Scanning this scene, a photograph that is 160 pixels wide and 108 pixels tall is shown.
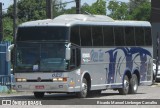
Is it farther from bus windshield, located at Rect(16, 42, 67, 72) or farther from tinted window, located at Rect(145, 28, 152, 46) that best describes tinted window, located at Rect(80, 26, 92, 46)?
tinted window, located at Rect(145, 28, 152, 46)

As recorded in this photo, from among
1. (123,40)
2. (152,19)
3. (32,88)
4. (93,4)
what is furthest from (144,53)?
(93,4)

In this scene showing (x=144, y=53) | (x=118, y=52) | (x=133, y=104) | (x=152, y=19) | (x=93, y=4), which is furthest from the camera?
(x=93, y=4)

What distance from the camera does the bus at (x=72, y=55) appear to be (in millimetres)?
23453

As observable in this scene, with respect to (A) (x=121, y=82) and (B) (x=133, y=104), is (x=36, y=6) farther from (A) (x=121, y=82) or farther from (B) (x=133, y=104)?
(B) (x=133, y=104)

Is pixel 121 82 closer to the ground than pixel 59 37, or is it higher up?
closer to the ground

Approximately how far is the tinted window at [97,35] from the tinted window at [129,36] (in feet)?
7.55

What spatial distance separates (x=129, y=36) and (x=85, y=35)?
12.9ft

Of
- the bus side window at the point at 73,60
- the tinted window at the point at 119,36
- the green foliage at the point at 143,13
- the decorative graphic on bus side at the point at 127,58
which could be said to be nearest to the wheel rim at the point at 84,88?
the bus side window at the point at 73,60

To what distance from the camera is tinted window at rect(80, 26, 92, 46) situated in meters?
24.5

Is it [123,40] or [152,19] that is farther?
[152,19]

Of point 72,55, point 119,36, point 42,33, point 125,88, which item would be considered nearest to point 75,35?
point 72,55

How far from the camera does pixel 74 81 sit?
2375 centimetres

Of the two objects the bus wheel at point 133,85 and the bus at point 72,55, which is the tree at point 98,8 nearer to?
the bus wheel at point 133,85

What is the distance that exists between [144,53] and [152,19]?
39.5 m
